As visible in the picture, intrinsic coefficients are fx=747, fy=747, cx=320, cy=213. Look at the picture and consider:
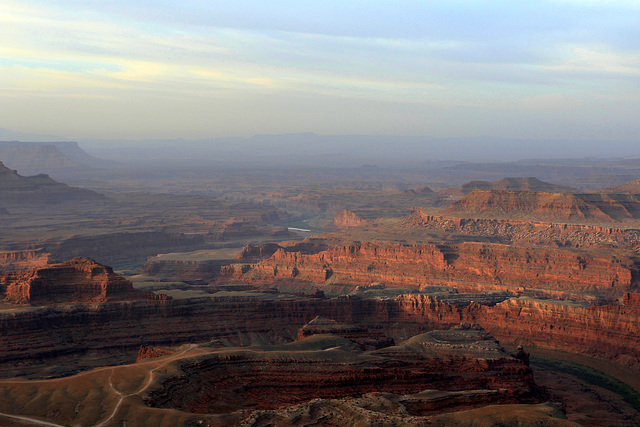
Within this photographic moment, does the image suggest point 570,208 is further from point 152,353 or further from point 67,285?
point 152,353

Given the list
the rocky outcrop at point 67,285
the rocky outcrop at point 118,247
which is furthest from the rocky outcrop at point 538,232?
the rocky outcrop at point 67,285

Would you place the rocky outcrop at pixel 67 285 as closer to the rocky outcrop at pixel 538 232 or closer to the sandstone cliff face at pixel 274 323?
the sandstone cliff face at pixel 274 323

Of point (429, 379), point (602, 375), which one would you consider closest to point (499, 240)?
point (602, 375)

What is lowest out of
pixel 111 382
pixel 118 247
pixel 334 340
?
pixel 118 247

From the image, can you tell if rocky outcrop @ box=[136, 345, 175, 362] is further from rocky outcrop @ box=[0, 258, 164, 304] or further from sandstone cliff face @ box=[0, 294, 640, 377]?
rocky outcrop @ box=[0, 258, 164, 304]

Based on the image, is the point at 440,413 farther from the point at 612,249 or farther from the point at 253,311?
the point at 612,249

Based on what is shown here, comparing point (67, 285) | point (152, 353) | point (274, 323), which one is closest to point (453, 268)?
point (274, 323)
